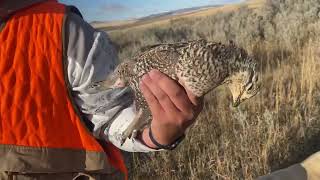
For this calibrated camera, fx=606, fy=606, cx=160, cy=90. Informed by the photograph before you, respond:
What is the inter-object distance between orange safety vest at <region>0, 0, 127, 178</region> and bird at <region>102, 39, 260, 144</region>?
0.39 metres

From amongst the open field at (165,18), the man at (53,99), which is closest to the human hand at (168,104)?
the man at (53,99)

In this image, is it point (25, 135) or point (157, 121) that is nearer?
point (157, 121)

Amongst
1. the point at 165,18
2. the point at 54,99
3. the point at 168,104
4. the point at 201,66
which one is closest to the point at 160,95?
the point at 168,104

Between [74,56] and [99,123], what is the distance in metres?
0.27

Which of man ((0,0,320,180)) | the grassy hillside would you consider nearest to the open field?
the grassy hillside

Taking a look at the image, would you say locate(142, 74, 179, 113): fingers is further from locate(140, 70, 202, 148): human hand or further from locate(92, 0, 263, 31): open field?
locate(92, 0, 263, 31): open field

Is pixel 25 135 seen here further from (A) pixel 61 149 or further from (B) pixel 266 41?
(B) pixel 266 41

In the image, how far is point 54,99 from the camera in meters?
2.34

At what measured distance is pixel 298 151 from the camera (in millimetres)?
5582

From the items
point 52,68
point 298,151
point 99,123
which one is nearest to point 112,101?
point 99,123

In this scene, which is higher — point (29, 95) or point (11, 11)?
point (11, 11)

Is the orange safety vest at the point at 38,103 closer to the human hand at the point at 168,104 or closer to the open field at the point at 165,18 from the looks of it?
the human hand at the point at 168,104

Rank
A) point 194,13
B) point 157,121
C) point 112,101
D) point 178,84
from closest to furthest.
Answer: point 178,84 < point 157,121 < point 112,101 < point 194,13

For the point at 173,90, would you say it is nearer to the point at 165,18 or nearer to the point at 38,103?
the point at 38,103
